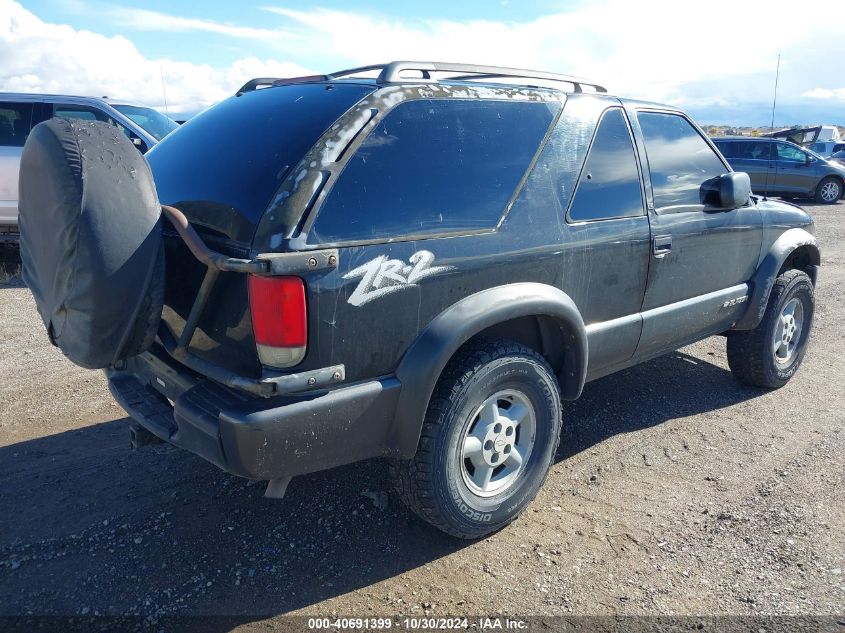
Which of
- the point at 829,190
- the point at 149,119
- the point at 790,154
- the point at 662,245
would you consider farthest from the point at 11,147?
the point at 829,190

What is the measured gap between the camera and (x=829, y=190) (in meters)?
17.1

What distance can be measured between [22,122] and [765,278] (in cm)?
822

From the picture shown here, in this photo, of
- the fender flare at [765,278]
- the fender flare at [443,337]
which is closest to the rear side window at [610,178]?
the fender flare at [443,337]

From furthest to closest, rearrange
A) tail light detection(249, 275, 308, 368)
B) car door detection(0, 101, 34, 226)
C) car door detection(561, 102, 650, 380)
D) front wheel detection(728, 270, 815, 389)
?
car door detection(0, 101, 34, 226) < front wheel detection(728, 270, 815, 389) < car door detection(561, 102, 650, 380) < tail light detection(249, 275, 308, 368)

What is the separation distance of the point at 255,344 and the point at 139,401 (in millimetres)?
876

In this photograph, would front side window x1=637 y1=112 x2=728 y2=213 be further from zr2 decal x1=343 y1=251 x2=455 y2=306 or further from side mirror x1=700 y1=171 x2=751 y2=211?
zr2 decal x1=343 y1=251 x2=455 y2=306

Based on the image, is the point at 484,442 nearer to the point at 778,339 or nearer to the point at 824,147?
the point at 778,339

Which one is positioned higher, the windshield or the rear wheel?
the windshield

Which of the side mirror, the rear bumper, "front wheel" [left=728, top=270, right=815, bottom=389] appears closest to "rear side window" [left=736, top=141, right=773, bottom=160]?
"front wheel" [left=728, top=270, right=815, bottom=389]

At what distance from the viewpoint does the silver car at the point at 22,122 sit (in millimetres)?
7941

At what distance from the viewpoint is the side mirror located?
13.0ft

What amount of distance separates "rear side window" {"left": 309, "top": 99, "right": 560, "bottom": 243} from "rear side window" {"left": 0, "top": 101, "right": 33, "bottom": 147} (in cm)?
728

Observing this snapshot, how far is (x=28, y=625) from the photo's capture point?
8.14 feet

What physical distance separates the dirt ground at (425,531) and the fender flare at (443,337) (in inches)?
25.3
